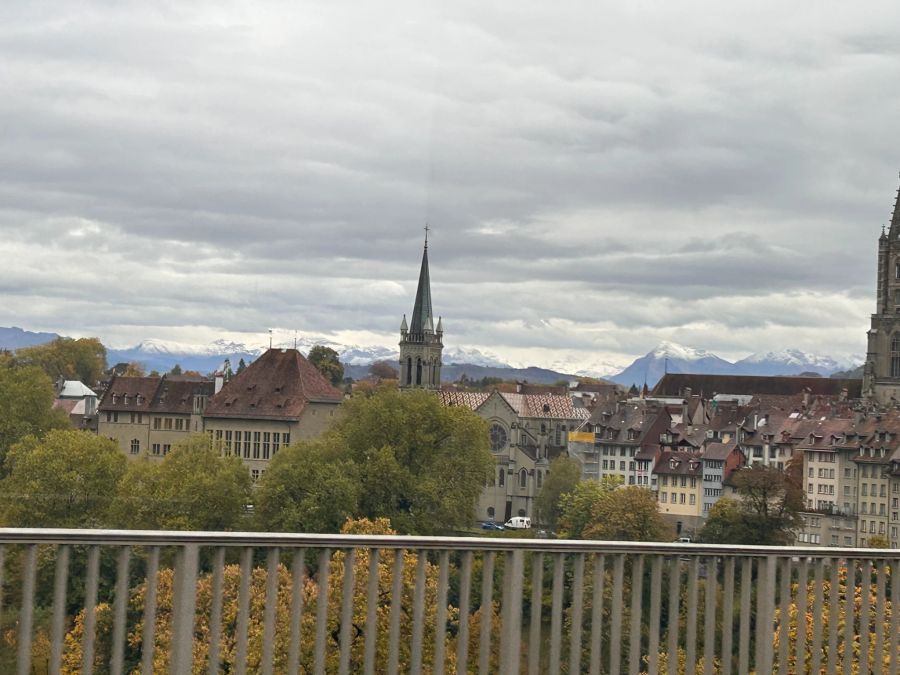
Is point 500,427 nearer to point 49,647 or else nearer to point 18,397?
point 18,397

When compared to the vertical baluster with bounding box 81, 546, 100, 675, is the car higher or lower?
lower

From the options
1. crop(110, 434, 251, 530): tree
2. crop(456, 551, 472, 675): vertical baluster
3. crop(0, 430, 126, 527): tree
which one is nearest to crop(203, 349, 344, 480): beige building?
crop(110, 434, 251, 530): tree

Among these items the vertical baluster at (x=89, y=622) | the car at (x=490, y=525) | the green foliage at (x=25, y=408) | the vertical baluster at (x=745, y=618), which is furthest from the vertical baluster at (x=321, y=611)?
the car at (x=490, y=525)

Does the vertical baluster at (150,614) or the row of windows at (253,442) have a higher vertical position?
the vertical baluster at (150,614)

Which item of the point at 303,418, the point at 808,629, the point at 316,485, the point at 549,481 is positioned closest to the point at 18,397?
the point at 303,418

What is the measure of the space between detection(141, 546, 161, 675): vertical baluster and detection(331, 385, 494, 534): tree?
64.5m

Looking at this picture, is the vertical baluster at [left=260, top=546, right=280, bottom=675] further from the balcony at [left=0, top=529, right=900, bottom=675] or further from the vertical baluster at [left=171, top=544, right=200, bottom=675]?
the vertical baluster at [left=171, top=544, right=200, bottom=675]

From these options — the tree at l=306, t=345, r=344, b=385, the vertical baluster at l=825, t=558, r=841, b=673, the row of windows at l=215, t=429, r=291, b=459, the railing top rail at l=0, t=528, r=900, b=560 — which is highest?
the tree at l=306, t=345, r=344, b=385

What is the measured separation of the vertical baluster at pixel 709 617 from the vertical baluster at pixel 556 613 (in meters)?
1.02

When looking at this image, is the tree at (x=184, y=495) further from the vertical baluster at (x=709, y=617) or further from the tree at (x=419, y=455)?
the vertical baluster at (x=709, y=617)

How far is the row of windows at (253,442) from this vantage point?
109188 mm

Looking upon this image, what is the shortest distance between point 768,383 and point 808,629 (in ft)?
552

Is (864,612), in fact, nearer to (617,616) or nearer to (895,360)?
(617,616)

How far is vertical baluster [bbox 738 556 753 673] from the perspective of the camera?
10.4m
